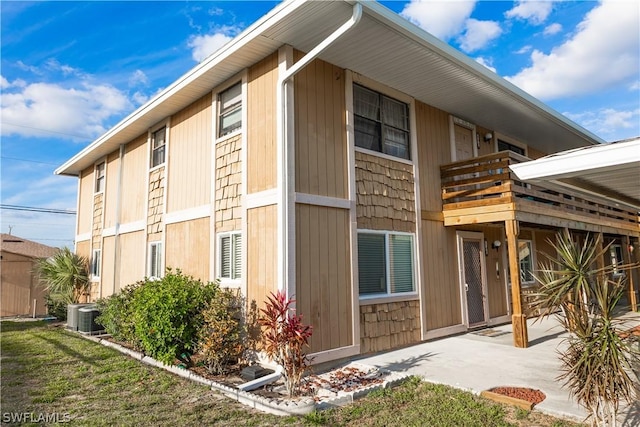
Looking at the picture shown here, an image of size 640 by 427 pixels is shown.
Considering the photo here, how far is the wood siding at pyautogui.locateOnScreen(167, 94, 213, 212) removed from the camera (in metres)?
8.46

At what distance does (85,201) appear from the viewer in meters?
14.8

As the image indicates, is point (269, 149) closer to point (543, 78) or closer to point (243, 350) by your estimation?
point (243, 350)

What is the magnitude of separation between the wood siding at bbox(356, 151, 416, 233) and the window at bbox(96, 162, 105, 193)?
10.3m

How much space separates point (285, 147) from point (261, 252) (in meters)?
1.74

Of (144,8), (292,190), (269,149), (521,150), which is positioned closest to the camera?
(292,190)

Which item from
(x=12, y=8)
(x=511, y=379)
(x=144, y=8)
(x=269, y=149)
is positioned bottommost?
(x=511, y=379)

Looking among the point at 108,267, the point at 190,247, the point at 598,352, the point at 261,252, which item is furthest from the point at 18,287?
the point at 598,352

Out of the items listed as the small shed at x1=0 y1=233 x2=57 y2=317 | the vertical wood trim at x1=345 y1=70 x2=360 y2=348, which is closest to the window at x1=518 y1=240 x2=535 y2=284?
the vertical wood trim at x1=345 y1=70 x2=360 y2=348

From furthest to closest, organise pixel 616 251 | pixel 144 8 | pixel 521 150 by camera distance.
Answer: pixel 616 251, pixel 521 150, pixel 144 8

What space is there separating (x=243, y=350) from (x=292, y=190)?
9.08ft

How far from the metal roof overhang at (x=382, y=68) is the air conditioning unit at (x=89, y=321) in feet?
15.9

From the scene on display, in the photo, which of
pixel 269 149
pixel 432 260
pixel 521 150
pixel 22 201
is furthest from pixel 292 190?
pixel 22 201

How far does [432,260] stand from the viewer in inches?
338

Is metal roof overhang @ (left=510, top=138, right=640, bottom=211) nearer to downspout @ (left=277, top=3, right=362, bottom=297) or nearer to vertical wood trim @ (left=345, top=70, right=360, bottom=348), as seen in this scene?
vertical wood trim @ (left=345, top=70, right=360, bottom=348)
